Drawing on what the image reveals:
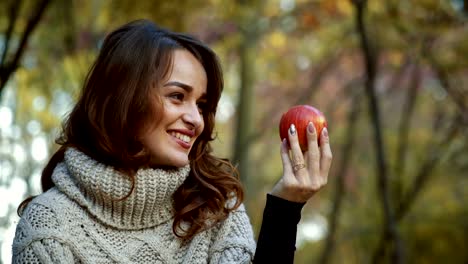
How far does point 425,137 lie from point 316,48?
2274mm

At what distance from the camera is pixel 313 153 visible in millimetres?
2479

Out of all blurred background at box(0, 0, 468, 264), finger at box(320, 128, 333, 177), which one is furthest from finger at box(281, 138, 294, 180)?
blurred background at box(0, 0, 468, 264)

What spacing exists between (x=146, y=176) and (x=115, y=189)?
0.11 meters

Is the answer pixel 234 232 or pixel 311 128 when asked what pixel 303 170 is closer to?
pixel 311 128

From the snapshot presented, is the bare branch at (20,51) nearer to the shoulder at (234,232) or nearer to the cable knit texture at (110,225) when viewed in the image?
the cable knit texture at (110,225)

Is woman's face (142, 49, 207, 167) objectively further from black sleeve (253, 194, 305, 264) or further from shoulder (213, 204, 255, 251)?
black sleeve (253, 194, 305, 264)

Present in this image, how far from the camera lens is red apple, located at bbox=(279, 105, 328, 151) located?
8.52 ft

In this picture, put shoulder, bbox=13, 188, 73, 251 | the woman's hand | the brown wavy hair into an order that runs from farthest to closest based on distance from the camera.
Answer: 1. the brown wavy hair
2. shoulder, bbox=13, 188, 73, 251
3. the woman's hand

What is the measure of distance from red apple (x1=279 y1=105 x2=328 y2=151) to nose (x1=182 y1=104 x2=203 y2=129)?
11.2 inches

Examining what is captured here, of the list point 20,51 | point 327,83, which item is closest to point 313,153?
point 20,51

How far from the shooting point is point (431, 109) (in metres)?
11.8

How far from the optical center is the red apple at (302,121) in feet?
8.52

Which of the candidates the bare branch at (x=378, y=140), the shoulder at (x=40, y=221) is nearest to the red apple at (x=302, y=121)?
the shoulder at (x=40, y=221)

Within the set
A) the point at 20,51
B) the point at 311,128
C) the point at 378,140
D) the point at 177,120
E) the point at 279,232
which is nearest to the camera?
the point at 279,232
